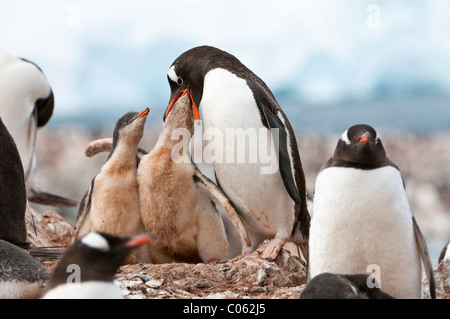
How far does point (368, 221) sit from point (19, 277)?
1.62 meters

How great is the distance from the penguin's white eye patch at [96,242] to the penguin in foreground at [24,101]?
4174 mm

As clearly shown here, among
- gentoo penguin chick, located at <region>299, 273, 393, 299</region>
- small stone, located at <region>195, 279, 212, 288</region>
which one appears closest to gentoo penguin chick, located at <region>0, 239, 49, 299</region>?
small stone, located at <region>195, 279, 212, 288</region>

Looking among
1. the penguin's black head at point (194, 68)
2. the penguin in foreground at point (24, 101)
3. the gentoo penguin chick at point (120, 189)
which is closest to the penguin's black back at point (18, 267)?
the gentoo penguin chick at point (120, 189)

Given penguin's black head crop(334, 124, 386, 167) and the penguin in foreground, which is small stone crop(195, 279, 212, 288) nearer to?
penguin's black head crop(334, 124, 386, 167)

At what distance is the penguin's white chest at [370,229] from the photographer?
3383mm

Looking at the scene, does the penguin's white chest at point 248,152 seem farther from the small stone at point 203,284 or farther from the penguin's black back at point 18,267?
the penguin's black back at point 18,267

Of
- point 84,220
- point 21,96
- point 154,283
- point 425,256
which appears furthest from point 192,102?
point 21,96

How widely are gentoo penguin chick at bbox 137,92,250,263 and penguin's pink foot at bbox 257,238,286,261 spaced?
4.9 inches

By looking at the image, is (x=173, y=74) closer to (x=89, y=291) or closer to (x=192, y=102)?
(x=192, y=102)

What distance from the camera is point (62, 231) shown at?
20.3ft
